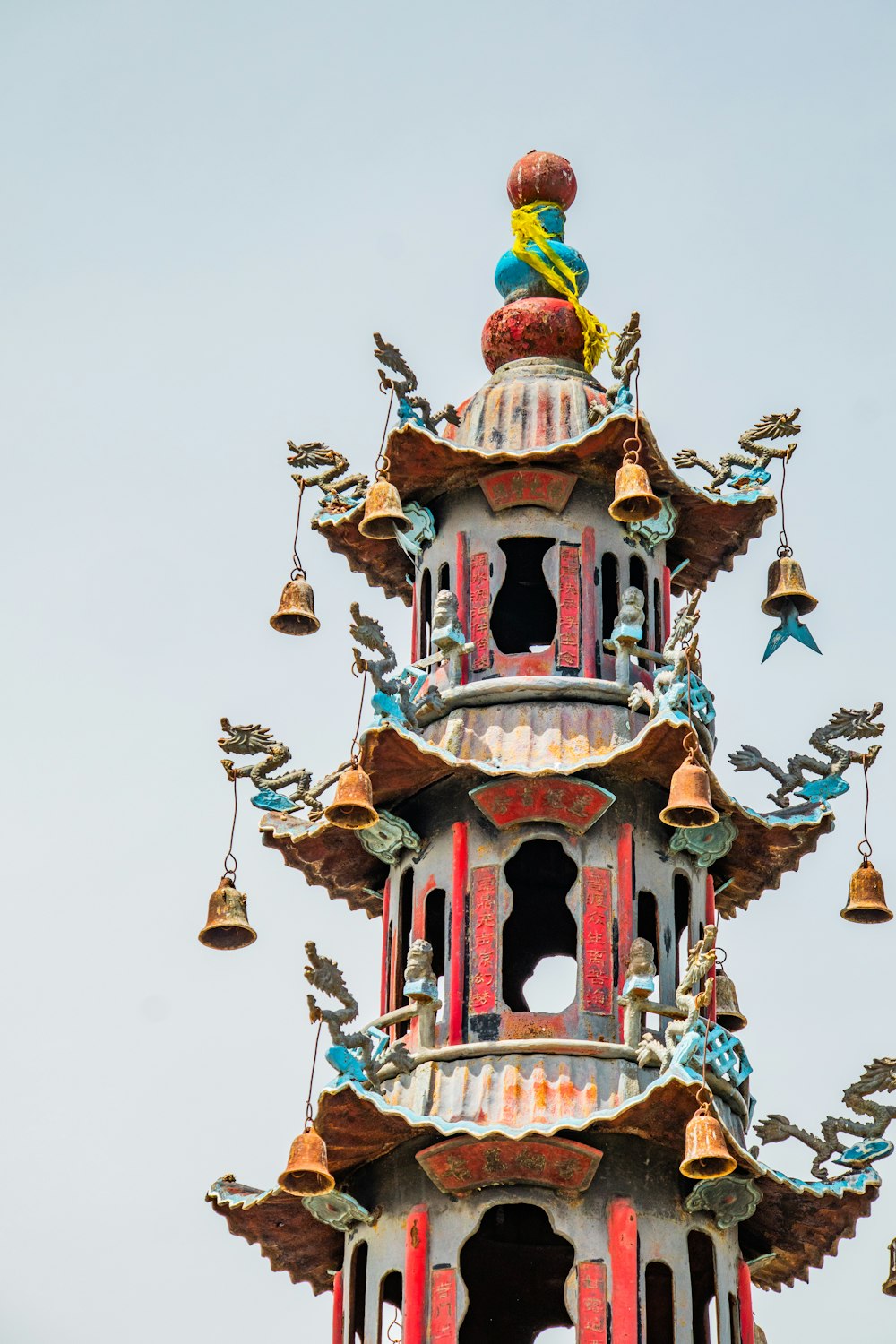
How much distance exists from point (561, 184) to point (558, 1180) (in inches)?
538

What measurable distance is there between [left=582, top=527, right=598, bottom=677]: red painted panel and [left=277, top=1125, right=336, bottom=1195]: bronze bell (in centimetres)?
661

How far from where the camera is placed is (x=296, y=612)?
121 feet

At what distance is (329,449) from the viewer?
3869 cm

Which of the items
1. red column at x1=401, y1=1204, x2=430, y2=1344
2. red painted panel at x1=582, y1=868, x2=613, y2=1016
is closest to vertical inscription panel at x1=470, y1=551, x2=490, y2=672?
red painted panel at x1=582, y1=868, x2=613, y2=1016

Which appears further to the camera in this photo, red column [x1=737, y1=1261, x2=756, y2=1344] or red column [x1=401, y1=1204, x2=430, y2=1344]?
red column [x1=737, y1=1261, x2=756, y2=1344]

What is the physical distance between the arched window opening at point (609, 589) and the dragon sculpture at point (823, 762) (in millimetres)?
2186

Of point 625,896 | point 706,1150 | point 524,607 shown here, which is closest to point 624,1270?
point 706,1150

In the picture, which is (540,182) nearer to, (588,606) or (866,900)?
(588,606)

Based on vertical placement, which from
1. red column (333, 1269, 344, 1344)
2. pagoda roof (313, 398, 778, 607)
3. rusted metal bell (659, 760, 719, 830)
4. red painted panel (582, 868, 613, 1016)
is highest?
pagoda roof (313, 398, 778, 607)

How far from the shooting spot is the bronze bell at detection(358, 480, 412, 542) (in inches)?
1425

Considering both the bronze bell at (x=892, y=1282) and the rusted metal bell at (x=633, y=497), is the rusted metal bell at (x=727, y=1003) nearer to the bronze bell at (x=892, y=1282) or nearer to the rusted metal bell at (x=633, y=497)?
the bronze bell at (x=892, y=1282)

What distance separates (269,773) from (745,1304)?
7921 mm

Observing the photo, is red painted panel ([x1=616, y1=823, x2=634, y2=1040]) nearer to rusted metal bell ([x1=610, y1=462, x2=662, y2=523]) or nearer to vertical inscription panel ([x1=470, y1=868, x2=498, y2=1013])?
vertical inscription panel ([x1=470, y1=868, x2=498, y2=1013])

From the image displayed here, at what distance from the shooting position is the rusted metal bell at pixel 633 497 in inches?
1382
